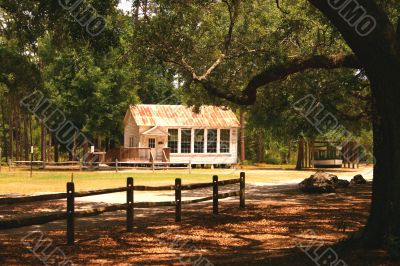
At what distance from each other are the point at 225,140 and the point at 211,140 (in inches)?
59.4

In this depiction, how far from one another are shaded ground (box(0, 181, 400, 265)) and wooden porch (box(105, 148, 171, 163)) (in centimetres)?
3110

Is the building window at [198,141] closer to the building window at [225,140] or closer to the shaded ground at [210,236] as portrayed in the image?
the building window at [225,140]

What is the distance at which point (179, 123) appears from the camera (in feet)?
171

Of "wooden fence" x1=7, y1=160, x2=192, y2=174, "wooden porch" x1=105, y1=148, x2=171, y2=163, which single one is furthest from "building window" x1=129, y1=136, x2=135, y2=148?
"wooden fence" x1=7, y1=160, x2=192, y2=174

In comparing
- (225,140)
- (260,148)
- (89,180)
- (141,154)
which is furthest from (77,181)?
(260,148)

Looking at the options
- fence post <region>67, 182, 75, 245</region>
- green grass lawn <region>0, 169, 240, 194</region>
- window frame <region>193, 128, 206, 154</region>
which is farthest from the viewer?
window frame <region>193, 128, 206, 154</region>

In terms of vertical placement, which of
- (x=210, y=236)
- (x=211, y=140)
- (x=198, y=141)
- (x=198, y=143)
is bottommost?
(x=210, y=236)

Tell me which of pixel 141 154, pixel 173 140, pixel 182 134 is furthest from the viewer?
pixel 182 134

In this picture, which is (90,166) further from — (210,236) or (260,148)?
(210,236)

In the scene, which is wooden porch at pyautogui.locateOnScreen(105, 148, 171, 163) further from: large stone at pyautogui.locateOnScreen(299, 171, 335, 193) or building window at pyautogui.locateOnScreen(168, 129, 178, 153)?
large stone at pyautogui.locateOnScreen(299, 171, 335, 193)

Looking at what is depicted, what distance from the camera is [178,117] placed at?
52906 mm

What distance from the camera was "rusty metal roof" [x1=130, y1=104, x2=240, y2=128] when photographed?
51.7m

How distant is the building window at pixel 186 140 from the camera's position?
52.6m

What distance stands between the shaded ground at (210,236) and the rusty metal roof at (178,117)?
33.1 metres
